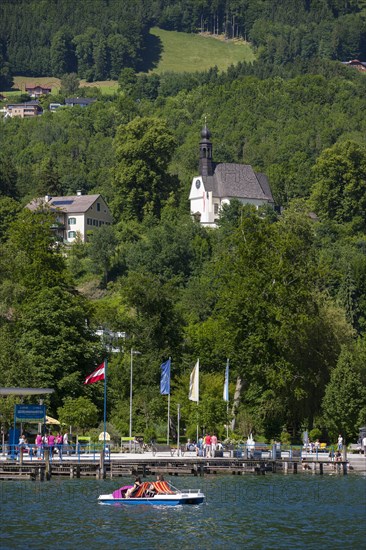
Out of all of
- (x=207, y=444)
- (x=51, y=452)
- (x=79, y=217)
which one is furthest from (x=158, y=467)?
(x=79, y=217)

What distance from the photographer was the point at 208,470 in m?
88.6

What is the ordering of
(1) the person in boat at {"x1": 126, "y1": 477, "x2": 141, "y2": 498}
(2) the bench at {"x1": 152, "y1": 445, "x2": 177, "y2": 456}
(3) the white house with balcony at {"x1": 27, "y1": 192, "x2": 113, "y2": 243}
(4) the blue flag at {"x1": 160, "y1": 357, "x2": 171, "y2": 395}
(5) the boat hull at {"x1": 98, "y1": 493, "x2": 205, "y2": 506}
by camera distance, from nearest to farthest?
(5) the boat hull at {"x1": 98, "y1": 493, "x2": 205, "y2": 506}
(1) the person in boat at {"x1": 126, "y1": 477, "x2": 141, "y2": 498}
(2) the bench at {"x1": 152, "y1": 445, "x2": 177, "y2": 456}
(4) the blue flag at {"x1": 160, "y1": 357, "x2": 171, "y2": 395}
(3) the white house with balcony at {"x1": 27, "y1": 192, "x2": 113, "y2": 243}

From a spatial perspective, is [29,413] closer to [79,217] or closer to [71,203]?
[79,217]

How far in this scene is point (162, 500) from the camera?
72812 mm

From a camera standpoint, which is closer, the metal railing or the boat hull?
the boat hull

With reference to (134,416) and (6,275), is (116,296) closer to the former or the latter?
(6,275)

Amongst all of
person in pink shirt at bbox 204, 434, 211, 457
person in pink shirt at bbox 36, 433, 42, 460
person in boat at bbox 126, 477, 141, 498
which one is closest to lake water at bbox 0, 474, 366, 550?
person in boat at bbox 126, 477, 141, 498

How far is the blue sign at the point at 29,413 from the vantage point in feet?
285

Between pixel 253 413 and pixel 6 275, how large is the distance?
26.7 metres

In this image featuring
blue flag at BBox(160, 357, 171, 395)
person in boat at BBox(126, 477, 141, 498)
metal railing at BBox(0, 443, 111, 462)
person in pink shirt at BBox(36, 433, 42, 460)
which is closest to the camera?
person in boat at BBox(126, 477, 141, 498)

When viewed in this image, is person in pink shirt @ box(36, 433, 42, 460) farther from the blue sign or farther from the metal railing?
the blue sign

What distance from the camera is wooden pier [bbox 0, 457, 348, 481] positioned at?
83.7 metres

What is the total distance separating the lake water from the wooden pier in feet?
3.99

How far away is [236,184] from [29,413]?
111m
